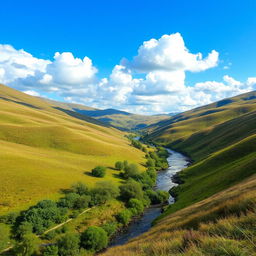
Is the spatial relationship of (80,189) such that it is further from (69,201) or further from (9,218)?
(9,218)

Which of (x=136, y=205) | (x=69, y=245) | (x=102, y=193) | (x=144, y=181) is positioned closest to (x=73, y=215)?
Answer: (x=102, y=193)

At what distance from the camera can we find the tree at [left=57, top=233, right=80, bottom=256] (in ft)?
129

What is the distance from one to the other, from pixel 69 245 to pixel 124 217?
20.5 metres

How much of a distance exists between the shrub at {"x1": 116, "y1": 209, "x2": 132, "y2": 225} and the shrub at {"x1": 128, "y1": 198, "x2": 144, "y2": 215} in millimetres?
3455

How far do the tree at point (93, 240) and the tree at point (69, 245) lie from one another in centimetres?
321

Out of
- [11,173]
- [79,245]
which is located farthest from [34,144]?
[79,245]

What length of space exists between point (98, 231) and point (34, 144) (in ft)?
312

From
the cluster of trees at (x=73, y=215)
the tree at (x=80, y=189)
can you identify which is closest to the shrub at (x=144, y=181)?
the cluster of trees at (x=73, y=215)

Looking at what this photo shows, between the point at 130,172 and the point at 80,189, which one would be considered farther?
the point at 130,172

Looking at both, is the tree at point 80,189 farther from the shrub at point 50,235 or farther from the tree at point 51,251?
the tree at point 51,251

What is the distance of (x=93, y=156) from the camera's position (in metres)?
121

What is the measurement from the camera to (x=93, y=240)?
43688 mm

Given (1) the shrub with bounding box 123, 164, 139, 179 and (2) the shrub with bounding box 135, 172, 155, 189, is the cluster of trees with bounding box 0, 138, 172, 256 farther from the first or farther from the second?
(1) the shrub with bounding box 123, 164, 139, 179

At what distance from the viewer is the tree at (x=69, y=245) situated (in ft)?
129
